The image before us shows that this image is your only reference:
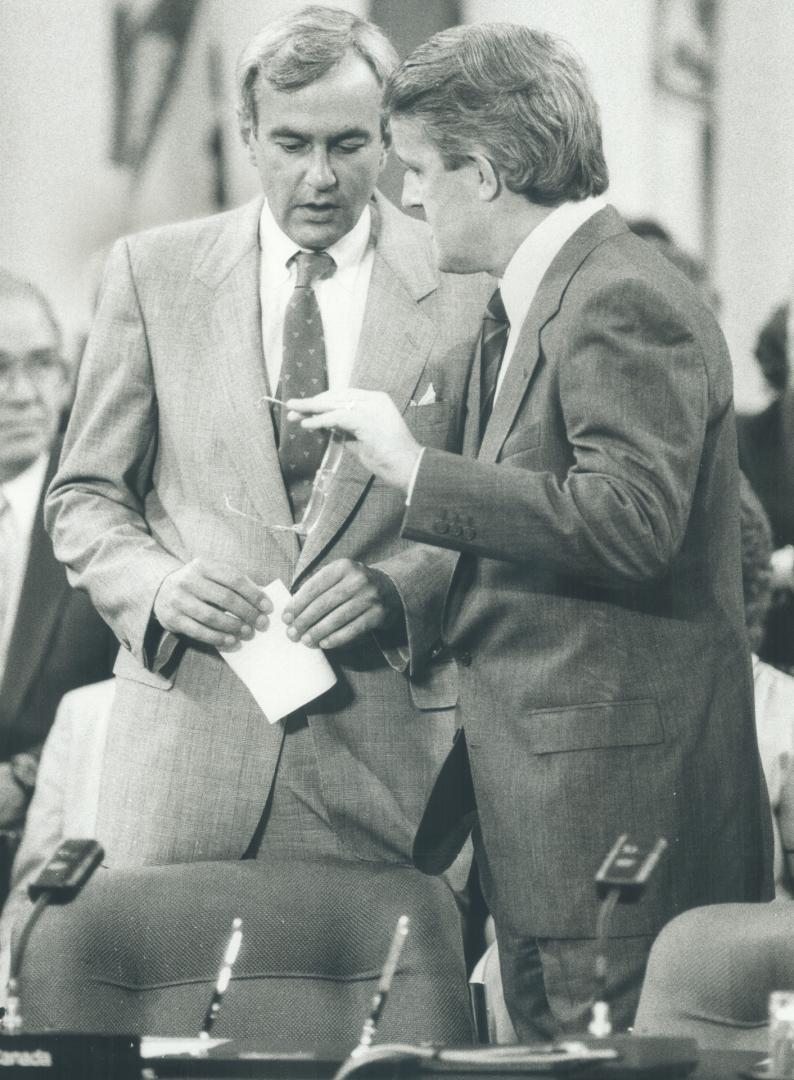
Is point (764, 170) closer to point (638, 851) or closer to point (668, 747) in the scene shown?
point (668, 747)

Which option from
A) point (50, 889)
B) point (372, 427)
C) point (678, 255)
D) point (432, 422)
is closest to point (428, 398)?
point (432, 422)

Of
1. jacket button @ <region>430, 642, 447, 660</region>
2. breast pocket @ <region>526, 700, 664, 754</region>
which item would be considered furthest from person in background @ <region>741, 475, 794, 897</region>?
breast pocket @ <region>526, 700, 664, 754</region>

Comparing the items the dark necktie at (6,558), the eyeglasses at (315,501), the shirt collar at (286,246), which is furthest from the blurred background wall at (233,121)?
the eyeglasses at (315,501)

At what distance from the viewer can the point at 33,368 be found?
3.50m

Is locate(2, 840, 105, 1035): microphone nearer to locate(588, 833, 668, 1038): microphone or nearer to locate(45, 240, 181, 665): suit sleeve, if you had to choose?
locate(588, 833, 668, 1038): microphone

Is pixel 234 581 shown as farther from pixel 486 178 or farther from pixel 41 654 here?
pixel 41 654

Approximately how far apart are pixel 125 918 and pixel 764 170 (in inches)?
73.6

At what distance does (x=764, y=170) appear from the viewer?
326 cm

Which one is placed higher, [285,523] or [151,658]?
[285,523]

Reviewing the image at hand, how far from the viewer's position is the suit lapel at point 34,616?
3479 millimetres

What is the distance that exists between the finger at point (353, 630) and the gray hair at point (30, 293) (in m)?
1.23

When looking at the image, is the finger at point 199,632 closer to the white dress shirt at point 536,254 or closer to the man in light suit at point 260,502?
the man in light suit at point 260,502

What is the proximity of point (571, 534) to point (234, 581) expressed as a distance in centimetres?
63

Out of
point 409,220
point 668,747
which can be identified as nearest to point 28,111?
point 409,220
